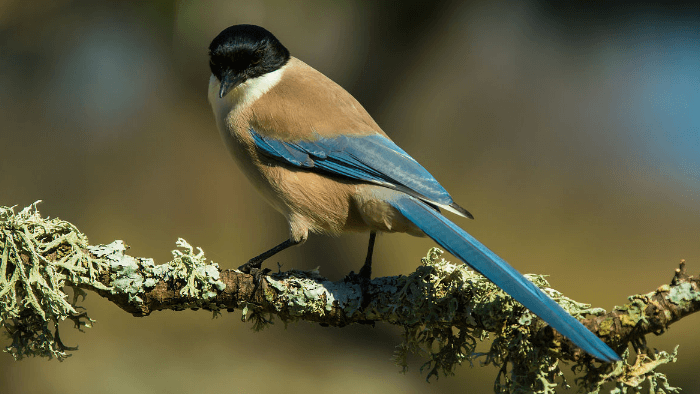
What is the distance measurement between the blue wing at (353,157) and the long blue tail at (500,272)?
0.49 ft

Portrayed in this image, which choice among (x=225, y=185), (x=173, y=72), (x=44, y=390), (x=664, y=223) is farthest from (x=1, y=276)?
(x=664, y=223)

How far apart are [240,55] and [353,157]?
2.74 ft

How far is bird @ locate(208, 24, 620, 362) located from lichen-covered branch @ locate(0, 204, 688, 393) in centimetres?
20

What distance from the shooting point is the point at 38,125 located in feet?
17.2

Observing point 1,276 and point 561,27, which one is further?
point 561,27

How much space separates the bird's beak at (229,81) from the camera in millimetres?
2967

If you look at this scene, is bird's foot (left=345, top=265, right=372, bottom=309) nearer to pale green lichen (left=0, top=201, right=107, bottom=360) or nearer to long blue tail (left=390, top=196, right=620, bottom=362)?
long blue tail (left=390, top=196, right=620, bottom=362)

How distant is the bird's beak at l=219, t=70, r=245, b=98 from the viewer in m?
2.97

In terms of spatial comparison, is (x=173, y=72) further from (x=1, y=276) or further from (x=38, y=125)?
(x=1, y=276)

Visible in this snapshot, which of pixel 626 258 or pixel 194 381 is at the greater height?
pixel 626 258

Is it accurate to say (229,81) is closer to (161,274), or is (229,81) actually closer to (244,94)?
(244,94)

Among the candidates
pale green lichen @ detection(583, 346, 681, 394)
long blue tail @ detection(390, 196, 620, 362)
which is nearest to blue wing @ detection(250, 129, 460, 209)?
long blue tail @ detection(390, 196, 620, 362)

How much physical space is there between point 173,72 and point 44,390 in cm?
285

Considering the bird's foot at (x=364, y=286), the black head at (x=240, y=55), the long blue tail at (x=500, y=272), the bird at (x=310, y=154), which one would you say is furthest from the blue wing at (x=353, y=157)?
the bird's foot at (x=364, y=286)
